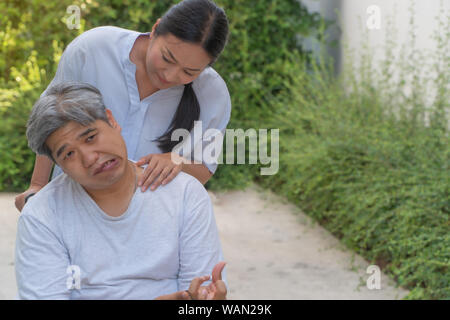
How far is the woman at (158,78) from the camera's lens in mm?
1776

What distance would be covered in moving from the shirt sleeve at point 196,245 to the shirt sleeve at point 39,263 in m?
0.30

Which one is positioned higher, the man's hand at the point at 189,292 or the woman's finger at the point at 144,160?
the woman's finger at the point at 144,160

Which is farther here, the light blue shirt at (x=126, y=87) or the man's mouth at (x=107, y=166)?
the light blue shirt at (x=126, y=87)

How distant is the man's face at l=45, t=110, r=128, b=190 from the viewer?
5.07ft

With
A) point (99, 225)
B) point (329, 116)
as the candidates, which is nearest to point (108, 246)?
point (99, 225)

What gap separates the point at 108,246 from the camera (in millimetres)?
1626

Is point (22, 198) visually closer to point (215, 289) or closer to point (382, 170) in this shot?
point (215, 289)

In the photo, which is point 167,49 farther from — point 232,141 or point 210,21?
point 232,141

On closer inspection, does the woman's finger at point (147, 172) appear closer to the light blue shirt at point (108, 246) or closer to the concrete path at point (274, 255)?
the light blue shirt at point (108, 246)

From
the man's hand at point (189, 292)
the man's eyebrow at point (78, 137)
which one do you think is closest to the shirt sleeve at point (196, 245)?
the man's hand at point (189, 292)

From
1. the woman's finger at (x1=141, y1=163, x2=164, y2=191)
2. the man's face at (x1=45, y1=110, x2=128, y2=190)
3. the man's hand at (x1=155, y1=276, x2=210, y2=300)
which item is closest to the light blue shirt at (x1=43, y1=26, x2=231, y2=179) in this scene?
the woman's finger at (x1=141, y1=163, x2=164, y2=191)

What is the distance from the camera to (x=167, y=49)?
5.82ft

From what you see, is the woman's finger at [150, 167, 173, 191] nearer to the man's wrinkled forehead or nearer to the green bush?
the man's wrinkled forehead

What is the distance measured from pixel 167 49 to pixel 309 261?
2.35 m
